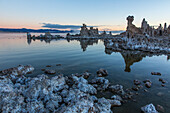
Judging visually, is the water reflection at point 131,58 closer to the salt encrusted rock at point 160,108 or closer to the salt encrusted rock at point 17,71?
the salt encrusted rock at point 160,108

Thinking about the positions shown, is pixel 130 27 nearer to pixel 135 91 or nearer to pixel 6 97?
pixel 135 91

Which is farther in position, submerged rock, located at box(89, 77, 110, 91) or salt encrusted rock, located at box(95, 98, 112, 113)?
submerged rock, located at box(89, 77, 110, 91)

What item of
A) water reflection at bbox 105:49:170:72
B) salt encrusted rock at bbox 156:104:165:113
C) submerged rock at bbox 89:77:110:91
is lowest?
salt encrusted rock at bbox 156:104:165:113

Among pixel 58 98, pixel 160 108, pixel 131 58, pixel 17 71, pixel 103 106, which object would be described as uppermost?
pixel 131 58

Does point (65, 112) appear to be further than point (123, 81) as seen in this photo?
No

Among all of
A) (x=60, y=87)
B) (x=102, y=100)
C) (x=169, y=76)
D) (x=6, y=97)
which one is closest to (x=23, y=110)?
(x=6, y=97)

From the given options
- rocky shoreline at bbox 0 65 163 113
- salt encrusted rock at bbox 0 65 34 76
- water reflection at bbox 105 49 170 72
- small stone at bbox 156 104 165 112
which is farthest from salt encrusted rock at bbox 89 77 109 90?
salt encrusted rock at bbox 0 65 34 76

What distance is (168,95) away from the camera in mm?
11602

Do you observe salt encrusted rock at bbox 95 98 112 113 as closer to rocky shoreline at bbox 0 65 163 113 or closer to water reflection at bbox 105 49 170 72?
rocky shoreline at bbox 0 65 163 113

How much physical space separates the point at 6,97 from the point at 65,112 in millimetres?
5943

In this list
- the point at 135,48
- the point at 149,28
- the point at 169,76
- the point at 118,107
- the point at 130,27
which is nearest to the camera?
the point at 118,107

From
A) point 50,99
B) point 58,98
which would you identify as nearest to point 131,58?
point 58,98

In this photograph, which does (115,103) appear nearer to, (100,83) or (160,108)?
(160,108)

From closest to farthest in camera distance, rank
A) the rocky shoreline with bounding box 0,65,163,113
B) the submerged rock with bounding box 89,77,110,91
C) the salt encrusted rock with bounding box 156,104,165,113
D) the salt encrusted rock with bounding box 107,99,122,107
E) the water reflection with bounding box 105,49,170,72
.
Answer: the rocky shoreline with bounding box 0,65,163,113, the salt encrusted rock with bounding box 156,104,165,113, the salt encrusted rock with bounding box 107,99,122,107, the submerged rock with bounding box 89,77,110,91, the water reflection with bounding box 105,49,170,72
